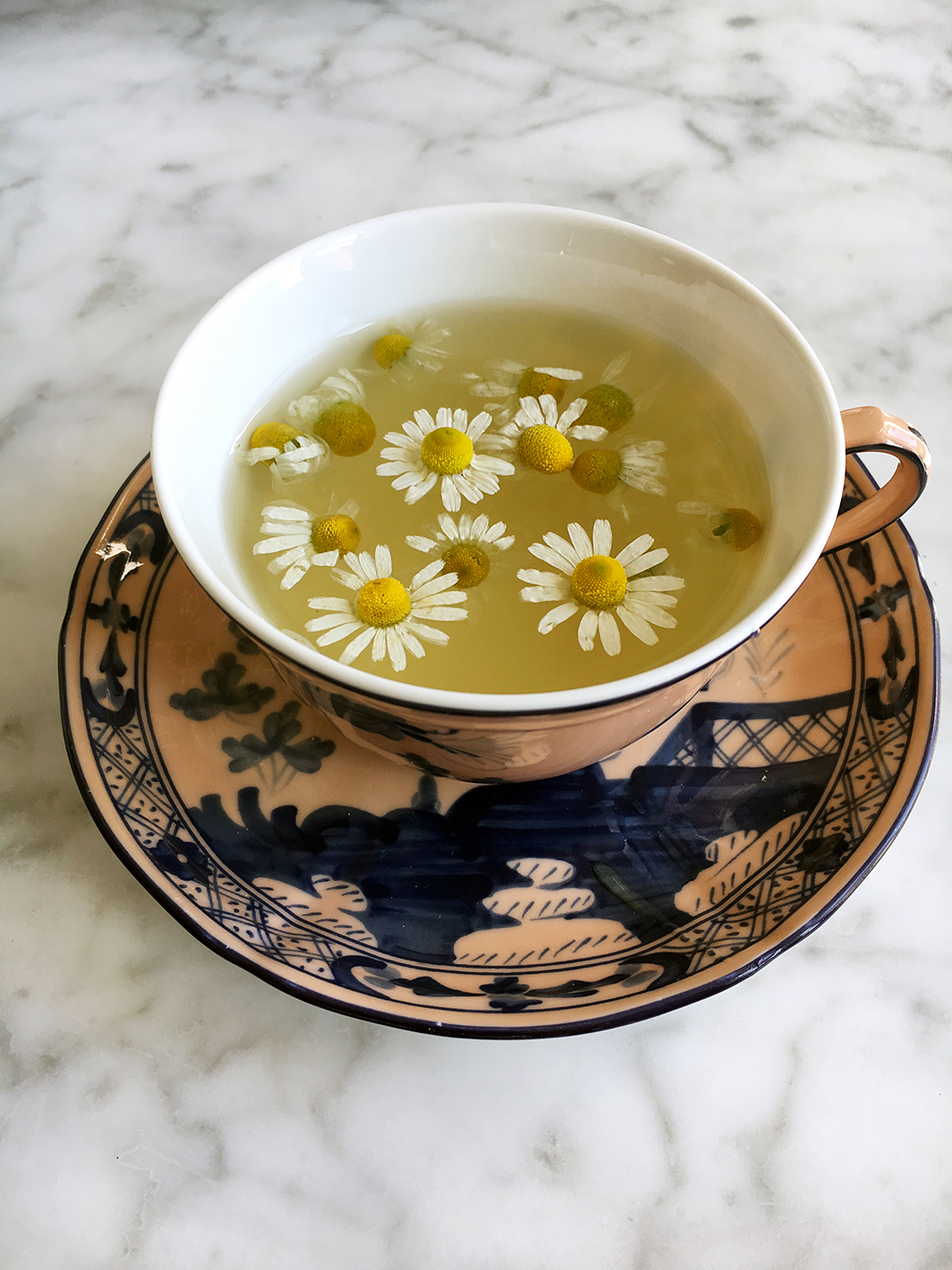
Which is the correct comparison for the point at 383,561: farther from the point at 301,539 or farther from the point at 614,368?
the point at 614,368

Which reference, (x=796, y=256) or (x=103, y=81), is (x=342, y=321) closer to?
(x=796, y=256)

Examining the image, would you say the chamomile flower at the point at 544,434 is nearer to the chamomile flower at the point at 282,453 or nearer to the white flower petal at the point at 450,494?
the white flower petal at the point at 450,494

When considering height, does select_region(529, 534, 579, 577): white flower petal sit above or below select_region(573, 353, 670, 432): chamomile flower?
below

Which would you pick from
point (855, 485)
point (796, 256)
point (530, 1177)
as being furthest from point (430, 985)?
point (796, 256)

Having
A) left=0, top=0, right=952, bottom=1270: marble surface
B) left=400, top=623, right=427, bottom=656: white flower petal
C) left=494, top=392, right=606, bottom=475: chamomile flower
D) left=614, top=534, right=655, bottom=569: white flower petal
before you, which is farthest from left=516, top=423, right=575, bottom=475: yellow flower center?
left=0, top=0, right=952, bottom=1270: marble surface

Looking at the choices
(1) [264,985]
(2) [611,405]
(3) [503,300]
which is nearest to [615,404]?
(2) [611,405]

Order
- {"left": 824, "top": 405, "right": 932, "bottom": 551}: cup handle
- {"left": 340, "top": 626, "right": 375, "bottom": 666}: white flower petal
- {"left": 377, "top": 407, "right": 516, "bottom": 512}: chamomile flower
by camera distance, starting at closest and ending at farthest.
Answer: {"left": 824, "top": 405, "right": 932, "bottom": 551}: cup handle, {"left": 340, "top": 626, "right": 375, "bottom": 666}: white flower petal, {"left": 377, "top": 407, "right": 516, "bottom": 512}: chamomile flower

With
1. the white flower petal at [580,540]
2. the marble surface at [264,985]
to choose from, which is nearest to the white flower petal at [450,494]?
the white flower petal at [580,540]

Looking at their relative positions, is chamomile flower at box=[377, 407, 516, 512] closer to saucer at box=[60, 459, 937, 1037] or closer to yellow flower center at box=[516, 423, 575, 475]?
yellow flower center at box=[516, 423, 575, 475]
